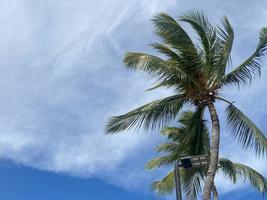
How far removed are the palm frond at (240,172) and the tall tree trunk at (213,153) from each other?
28.6 feet

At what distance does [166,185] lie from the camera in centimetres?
3023

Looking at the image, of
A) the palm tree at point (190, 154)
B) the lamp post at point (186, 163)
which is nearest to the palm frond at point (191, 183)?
the palm tree at point (190, 154)

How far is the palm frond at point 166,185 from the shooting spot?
30.1 meters

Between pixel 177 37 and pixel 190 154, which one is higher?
pixel 177 37

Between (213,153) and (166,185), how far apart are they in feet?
39.5

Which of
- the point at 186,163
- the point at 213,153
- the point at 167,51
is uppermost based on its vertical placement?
the point at 167,51

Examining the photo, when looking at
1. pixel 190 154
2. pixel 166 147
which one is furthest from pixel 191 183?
pixel 166 147

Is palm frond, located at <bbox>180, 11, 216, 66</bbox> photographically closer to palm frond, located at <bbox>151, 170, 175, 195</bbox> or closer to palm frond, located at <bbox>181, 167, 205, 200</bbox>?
palm frond, located at <bbox>181, 167, 205, 200</bbox>

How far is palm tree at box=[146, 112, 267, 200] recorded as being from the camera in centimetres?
2041

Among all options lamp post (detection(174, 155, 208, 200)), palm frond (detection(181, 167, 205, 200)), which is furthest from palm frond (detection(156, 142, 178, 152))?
lamp post (detection(174, 155, 208, 200))

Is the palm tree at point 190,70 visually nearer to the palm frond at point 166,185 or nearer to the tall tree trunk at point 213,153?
the tall tree trunk at point 213,153

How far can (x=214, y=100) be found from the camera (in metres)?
19.5

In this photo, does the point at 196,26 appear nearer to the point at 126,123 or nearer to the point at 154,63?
the point at 154,63

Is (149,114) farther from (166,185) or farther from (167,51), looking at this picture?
(166,185)
